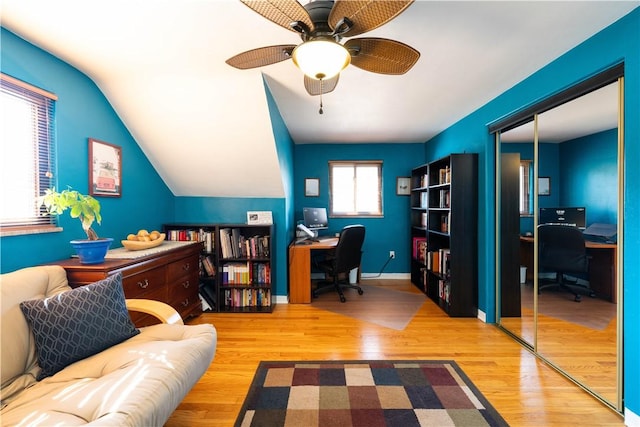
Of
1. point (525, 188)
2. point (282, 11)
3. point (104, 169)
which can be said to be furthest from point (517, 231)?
point (104, 169)

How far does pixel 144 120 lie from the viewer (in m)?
2.75

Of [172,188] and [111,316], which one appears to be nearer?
[111,316]

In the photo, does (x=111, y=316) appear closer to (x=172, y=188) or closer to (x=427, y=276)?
(x=172, y=188)

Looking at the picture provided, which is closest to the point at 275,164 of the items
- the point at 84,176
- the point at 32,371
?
the point at 84,176

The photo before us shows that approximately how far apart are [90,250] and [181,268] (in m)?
0.98

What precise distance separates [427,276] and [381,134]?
2176mm

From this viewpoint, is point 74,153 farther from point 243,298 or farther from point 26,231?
point 243,298

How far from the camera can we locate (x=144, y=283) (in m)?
2.17

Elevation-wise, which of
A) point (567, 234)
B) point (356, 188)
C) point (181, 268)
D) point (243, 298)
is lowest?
point (243, 298)

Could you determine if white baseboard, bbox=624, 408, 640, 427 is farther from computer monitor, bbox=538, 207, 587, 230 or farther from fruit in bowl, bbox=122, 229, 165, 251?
fruit in bowl, bbox=122, 229, 165, 251

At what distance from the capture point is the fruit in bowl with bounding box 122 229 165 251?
2.41m

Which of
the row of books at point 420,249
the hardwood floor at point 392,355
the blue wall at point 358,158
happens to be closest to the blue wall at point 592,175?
the blue wall at point 358,158

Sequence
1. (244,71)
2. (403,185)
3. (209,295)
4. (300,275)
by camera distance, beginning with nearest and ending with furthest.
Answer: (244,71) → (209,295) → (300,275) → (403,185)

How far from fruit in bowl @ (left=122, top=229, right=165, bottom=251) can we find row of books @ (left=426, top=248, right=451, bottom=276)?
3.09 m
